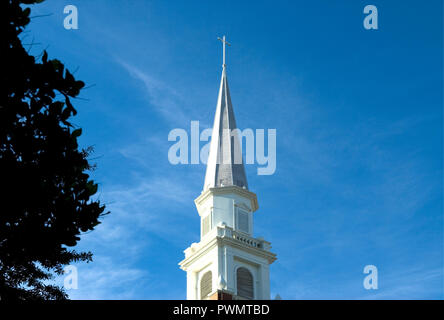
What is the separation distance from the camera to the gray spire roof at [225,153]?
5062cm

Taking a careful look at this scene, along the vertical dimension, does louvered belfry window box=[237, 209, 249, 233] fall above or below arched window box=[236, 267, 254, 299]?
above

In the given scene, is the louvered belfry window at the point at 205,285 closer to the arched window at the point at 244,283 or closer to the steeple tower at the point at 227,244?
the steeple tower at the point at 227,244

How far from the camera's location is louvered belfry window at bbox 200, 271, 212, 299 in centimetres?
4539

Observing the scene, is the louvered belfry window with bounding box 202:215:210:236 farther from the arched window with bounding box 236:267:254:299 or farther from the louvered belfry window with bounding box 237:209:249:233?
the arched window with bounding box 236:267:254:299

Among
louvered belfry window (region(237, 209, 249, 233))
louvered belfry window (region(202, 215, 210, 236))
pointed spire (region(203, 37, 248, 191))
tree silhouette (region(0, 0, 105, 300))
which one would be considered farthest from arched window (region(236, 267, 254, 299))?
tree silhouette (region(0, 0, 105, 300))

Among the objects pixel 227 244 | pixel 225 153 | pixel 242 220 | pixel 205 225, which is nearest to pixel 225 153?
pixel 225 153

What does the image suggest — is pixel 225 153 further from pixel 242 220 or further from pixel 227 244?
pixel 227 244

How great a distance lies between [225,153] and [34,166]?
4331 centimetres

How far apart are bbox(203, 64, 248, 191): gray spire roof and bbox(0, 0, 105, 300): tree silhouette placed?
39776mm

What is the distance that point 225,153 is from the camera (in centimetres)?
5262
